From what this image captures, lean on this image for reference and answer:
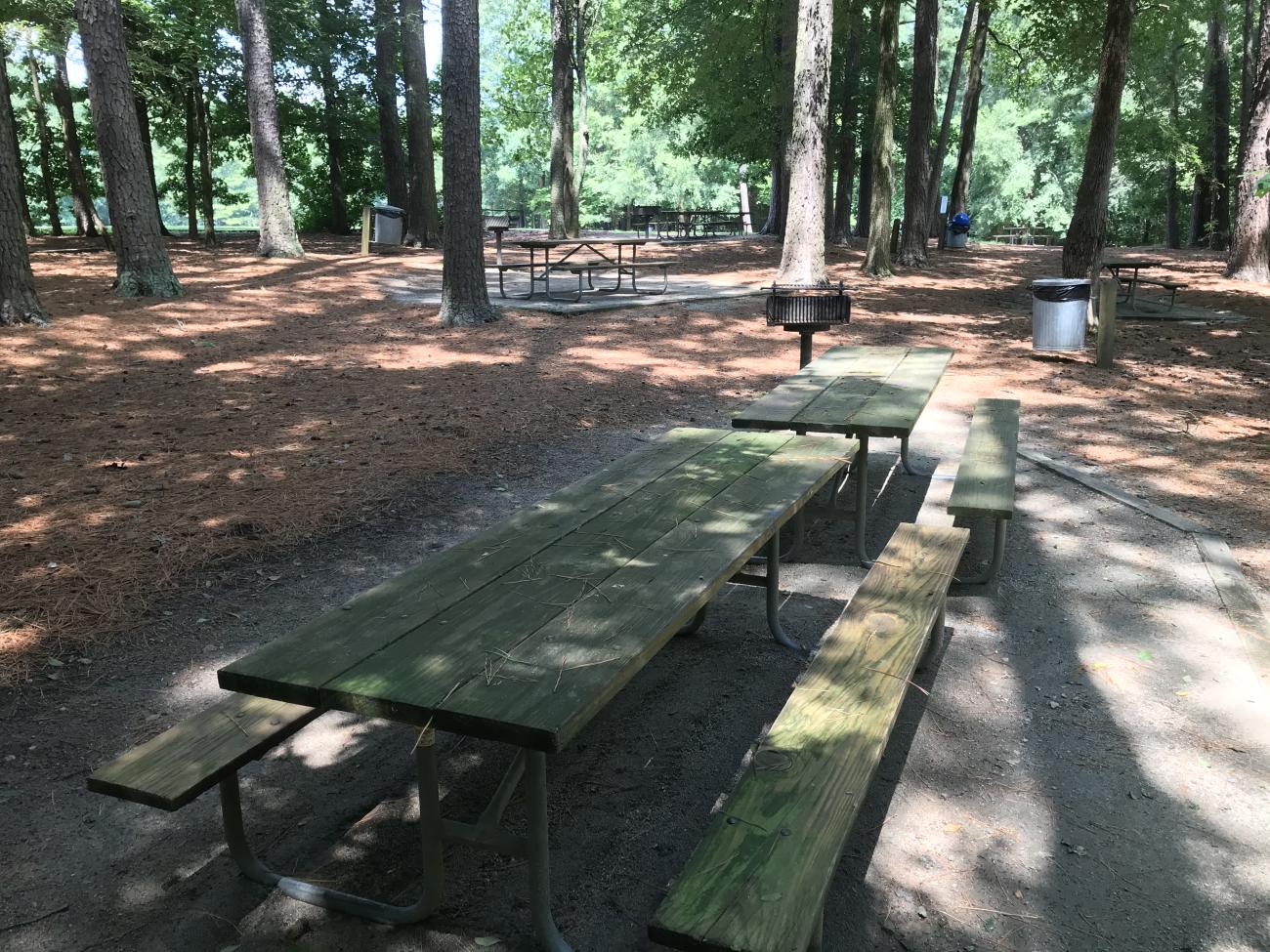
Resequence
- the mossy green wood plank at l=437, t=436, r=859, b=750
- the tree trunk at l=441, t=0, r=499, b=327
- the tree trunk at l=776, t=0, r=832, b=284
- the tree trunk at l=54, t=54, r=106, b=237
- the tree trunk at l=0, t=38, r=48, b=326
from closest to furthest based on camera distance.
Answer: the mossy green wood plank at l=437, t=436, r=859, b=750 → the tree trunk at l=0, t=38, r=48, b=326 → the tree trunk at l=441, t=0, r=499, b=327 → the tree trunk at l=776, t=0, r=832, b=284 → the tree trunk at l=54, t=54, r=106, b=237

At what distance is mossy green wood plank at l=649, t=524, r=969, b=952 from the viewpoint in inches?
68.4

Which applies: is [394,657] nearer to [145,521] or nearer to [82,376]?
[145,521]

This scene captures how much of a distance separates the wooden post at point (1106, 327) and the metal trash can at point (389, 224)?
1640 cm

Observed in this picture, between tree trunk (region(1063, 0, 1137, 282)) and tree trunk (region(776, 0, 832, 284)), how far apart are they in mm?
3499

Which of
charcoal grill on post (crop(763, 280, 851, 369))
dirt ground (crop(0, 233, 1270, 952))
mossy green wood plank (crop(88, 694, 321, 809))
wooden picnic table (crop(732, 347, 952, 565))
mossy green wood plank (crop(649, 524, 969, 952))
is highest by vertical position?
charcoal grill on post (crop(763, 280, 851, 369))

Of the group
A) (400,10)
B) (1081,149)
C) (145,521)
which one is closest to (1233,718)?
(145,521)

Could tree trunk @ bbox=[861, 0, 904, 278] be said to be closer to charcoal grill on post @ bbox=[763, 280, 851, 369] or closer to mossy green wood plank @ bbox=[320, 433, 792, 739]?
charcoal grill on post @ bbox=[763, 280, 851, 369]

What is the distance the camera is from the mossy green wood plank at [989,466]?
427cm

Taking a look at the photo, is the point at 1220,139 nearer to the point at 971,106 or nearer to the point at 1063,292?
the point at 971,106

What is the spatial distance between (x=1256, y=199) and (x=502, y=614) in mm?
19080

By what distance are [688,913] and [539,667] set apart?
59 cm

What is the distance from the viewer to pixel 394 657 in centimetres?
215

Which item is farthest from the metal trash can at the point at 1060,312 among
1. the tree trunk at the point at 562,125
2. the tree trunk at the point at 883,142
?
the tree trunk at the point at 562,125

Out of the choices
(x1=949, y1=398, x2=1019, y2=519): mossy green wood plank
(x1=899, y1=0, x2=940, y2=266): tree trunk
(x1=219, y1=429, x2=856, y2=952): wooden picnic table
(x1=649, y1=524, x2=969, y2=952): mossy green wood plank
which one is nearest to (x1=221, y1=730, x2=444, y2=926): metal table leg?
(x1=219, y1=429, x2=856, y2=952): wooden picnic table
